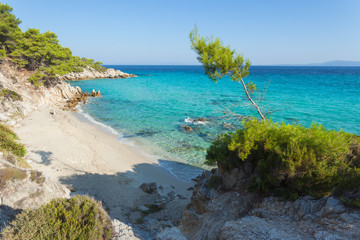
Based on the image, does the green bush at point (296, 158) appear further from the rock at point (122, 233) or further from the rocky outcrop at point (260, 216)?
the rock at point (122, 233)

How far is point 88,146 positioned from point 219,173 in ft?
53.0

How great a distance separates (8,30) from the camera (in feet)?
118

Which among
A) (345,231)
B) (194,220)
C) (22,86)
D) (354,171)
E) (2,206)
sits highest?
(22,86)

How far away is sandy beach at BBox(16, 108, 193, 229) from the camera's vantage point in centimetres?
1296

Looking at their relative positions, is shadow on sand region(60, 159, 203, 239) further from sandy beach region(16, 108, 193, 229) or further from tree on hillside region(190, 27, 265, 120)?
tree on hillside region(190, 27, 265, 120)

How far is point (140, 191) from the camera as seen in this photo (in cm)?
1407

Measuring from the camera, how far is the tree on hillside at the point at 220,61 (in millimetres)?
10281

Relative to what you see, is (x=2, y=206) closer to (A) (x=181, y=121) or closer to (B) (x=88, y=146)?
(B) (x=88, y=146)

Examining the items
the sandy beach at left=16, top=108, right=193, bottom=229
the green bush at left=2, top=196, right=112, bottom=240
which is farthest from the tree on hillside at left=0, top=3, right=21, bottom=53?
the green bush at left=2, top=196, right=112, bottom=240

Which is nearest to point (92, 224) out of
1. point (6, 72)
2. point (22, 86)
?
point (22, 86)

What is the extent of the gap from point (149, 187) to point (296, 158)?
10.4 meters

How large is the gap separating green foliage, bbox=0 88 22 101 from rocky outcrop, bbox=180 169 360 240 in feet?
99.2

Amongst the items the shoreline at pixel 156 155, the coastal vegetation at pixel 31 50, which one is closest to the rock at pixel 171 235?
the shoreline at pixel 156 155

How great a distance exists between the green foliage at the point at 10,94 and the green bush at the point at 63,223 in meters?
27.5
